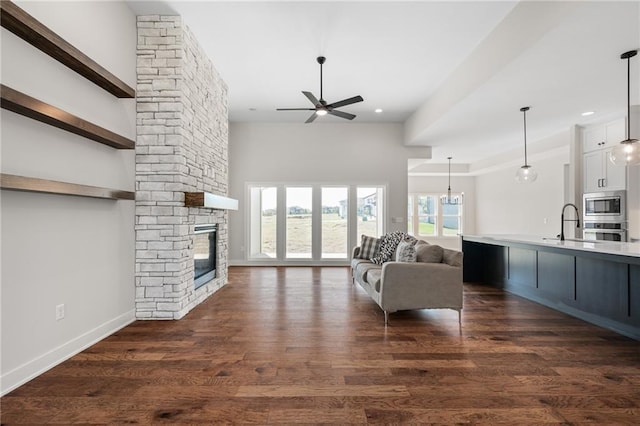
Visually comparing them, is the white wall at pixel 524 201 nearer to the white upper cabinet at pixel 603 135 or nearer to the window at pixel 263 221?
the white upper cabinet at pixel 603 135

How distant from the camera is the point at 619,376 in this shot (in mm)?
2219

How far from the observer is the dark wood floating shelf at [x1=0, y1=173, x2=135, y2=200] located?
1.89 meters

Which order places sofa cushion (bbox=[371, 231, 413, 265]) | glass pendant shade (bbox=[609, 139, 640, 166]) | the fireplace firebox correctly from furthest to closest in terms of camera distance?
sofa cushion (bbox=[371, 231, 413, 265])
the fireplace firebox
glass pendant shade (bbox=[609, 139, 640, 166])

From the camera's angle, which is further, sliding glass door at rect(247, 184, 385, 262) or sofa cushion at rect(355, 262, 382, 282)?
sliding glass door at rect(247, 184, 385, 262)

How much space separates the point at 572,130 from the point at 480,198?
17.0 feet

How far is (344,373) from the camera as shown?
2266 millimetres

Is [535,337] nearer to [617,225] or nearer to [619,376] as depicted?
[619,376]

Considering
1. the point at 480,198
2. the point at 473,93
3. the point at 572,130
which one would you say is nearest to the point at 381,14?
the point at 473,93

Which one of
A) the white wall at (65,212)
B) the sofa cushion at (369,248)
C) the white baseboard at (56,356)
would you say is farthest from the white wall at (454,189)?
the white baseboard at (56,356)

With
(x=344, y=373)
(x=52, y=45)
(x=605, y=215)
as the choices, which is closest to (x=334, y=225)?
(x=605, y=215)

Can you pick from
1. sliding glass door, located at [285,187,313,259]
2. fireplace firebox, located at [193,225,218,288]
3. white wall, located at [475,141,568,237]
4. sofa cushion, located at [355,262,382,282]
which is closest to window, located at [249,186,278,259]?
sliding glass door, located at [285,187,313,259]

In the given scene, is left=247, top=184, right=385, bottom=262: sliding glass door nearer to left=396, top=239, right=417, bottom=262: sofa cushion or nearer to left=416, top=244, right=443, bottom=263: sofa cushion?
left=396, top=239, right=417, bottom=262: sofa cushion

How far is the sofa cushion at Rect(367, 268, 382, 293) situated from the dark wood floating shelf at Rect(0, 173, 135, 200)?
9.15 ft

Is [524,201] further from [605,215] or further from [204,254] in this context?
[204,254]
